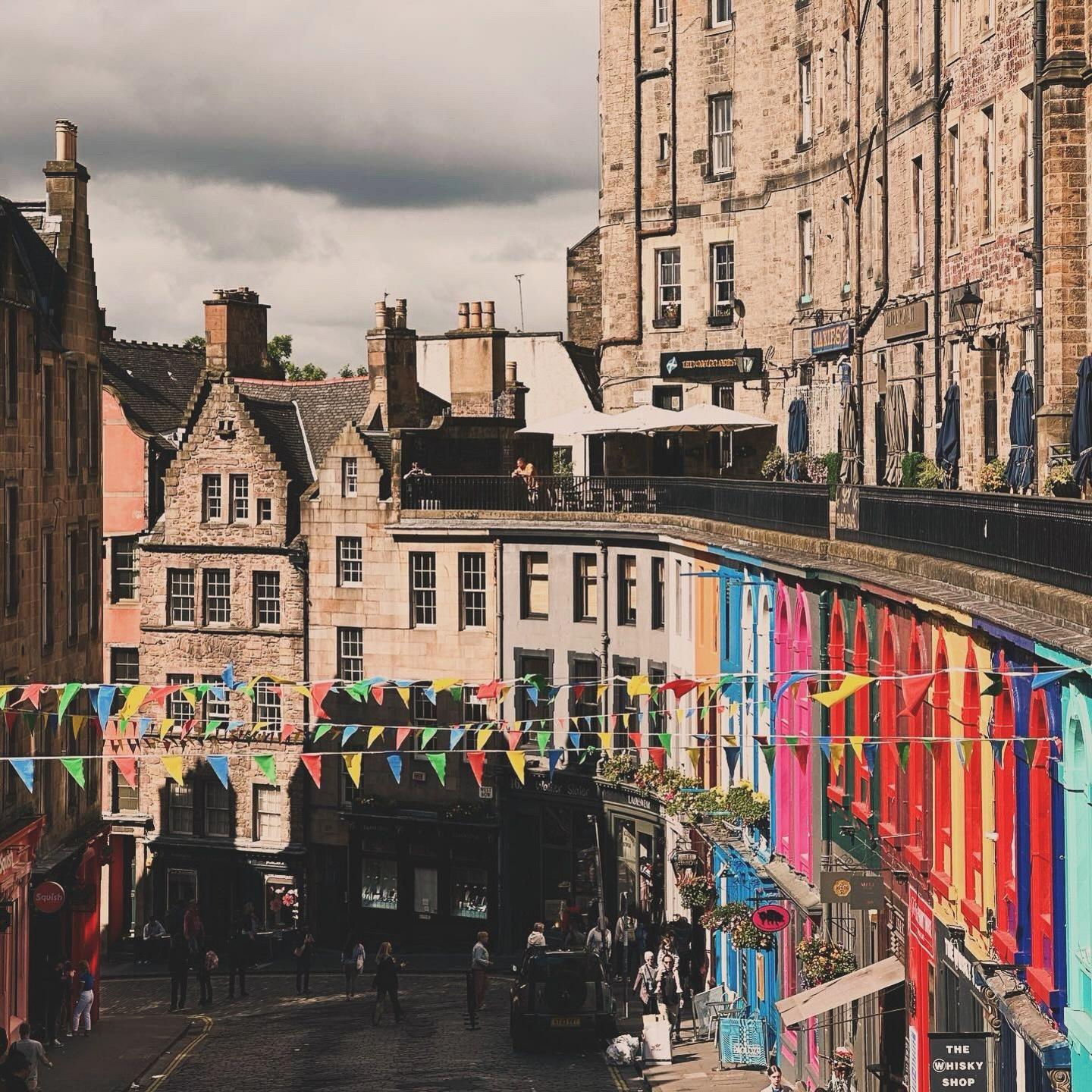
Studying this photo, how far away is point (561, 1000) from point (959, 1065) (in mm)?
16763

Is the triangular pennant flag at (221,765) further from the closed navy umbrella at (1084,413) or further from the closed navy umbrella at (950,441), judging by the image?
the closed navy umbrella at (950,441)

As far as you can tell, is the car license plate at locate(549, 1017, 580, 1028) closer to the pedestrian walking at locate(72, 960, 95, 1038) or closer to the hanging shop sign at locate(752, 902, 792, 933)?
the hanging shop sign at locate(752, 902, 792, 933)

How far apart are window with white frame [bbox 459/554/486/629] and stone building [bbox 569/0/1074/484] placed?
18.1ft

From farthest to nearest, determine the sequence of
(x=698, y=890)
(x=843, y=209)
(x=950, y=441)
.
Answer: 1. (x=843, y=209)
2. (x=698, y=890)
3. (x=950, y=441)

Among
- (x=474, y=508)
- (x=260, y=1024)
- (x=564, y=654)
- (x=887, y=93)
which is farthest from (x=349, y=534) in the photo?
(x=887, y=93)

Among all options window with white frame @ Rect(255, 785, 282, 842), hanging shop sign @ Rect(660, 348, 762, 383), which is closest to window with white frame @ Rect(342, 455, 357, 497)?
window with white frame @ Rect(255, 785, 282, 842)

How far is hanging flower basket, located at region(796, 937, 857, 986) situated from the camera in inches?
1118

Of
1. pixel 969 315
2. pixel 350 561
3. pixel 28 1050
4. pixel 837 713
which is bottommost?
pixel 28 1050

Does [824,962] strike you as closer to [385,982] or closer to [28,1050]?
[28,1050]

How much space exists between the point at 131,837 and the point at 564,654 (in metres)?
14.1

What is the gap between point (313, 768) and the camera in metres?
23.4

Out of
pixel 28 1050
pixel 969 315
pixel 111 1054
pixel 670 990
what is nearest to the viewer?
pixel 28 1050

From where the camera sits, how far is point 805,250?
49.0 metres

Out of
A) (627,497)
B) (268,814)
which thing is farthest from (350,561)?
(627,497)
